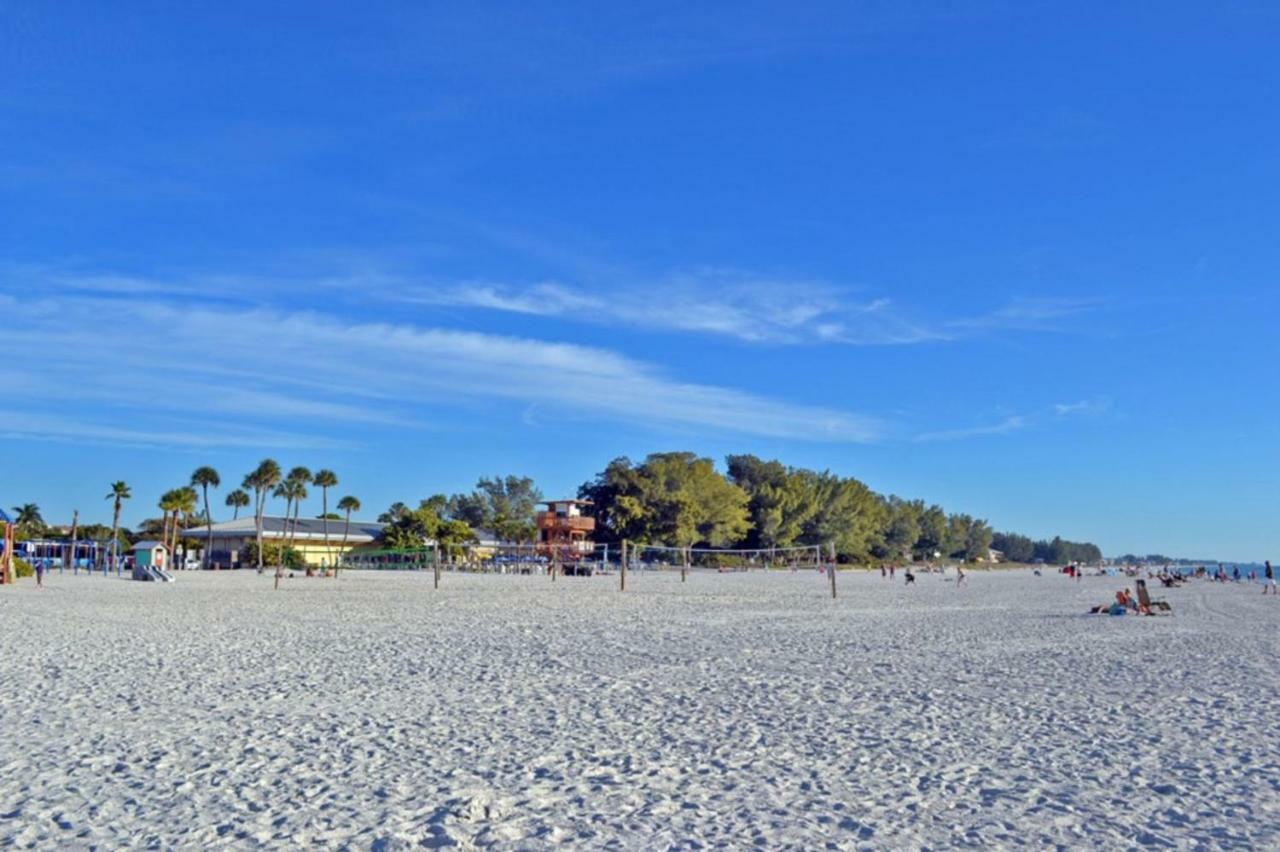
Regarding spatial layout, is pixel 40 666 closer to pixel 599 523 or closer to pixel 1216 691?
pixel 1216 691

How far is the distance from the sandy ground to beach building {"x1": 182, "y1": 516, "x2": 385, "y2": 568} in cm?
5028

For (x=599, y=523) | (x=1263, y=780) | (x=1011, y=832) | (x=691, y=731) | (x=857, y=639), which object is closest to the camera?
(x=1011, y=832)

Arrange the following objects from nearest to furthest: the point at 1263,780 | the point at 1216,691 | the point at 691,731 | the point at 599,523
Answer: the point at 1263,780, the point at 691,731, the point at 1216,691, the point at 599,523

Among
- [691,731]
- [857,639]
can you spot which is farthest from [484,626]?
[691,731]

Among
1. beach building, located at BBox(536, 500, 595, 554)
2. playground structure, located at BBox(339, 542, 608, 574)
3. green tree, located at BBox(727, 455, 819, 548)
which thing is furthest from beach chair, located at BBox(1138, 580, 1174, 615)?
green tree, located at BBox(727, 455, 819, 548)

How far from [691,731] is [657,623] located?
1075 centimetres

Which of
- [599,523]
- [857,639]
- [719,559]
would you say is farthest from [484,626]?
[599,523]

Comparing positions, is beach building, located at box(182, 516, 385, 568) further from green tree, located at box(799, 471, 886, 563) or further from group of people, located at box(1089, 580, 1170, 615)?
group of people, located at box(1089, 580, 1170, 615)

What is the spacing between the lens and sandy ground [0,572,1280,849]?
521 cm

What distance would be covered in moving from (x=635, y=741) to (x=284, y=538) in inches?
2449

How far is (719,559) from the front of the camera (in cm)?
7312

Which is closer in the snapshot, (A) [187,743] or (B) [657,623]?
(A) [187,743]

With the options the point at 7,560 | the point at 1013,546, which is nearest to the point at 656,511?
the point at 7,560

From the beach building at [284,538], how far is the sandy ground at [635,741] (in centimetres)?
5028
